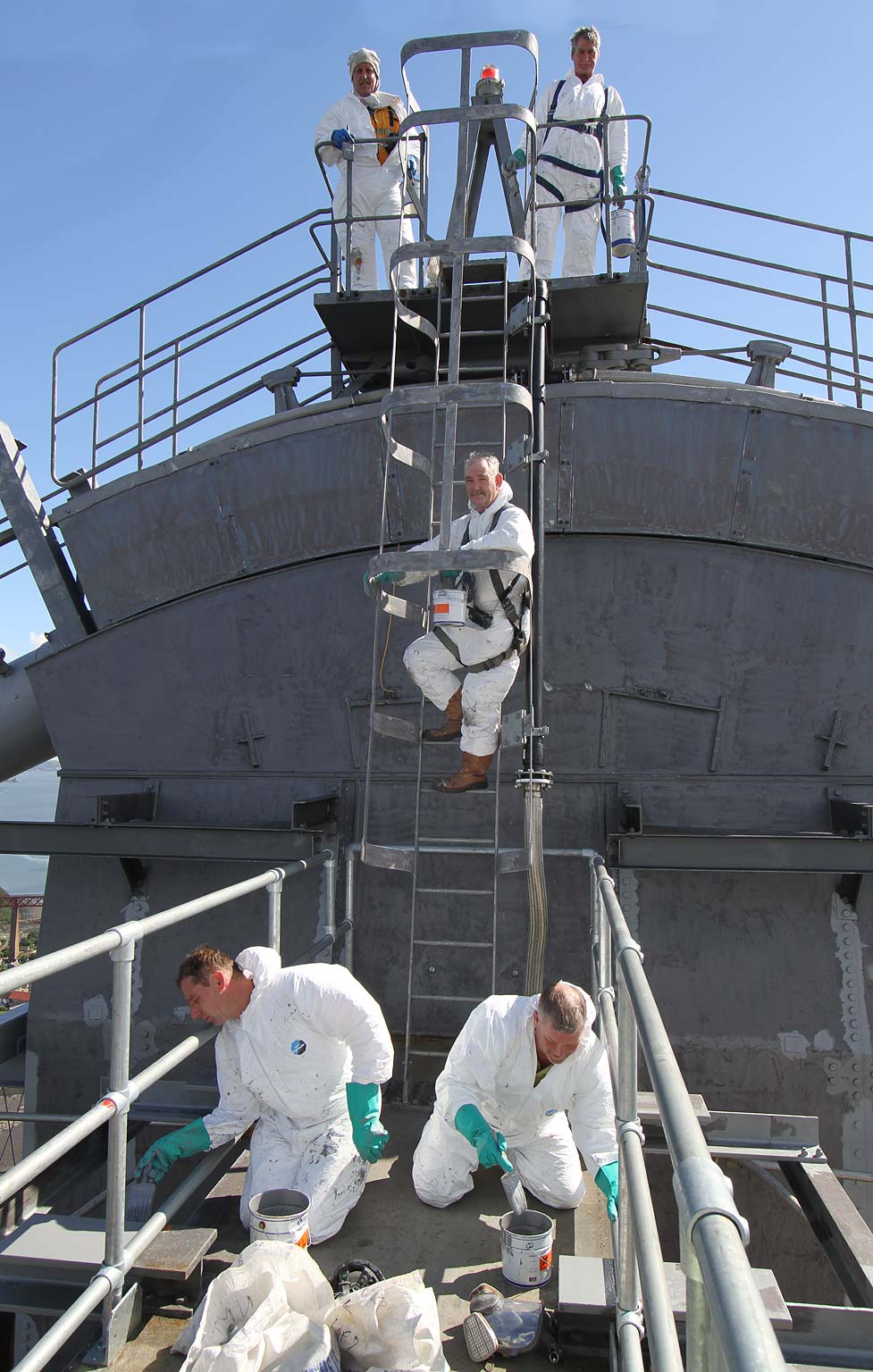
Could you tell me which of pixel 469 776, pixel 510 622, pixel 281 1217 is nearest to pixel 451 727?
pixel 469 776

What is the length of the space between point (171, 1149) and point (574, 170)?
7.02 m

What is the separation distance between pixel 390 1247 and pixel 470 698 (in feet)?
8.24

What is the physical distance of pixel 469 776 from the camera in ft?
17.3

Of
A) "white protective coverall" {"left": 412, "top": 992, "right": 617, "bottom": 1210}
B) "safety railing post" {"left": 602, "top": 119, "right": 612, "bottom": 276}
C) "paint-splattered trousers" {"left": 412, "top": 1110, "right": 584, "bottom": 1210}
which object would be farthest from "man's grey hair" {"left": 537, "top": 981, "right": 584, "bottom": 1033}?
"safety railing post" {"left": 602, "top": 119, "right": 612, "bottom": 276}

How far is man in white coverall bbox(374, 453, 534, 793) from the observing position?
4.95 m

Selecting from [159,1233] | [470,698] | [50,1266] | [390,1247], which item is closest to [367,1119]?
[390,1247]

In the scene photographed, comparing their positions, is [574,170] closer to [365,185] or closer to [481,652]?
[365,185]

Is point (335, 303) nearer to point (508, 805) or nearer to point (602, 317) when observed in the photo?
point (602, 317)

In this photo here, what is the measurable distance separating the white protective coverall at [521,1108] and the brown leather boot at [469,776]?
1.51 metres

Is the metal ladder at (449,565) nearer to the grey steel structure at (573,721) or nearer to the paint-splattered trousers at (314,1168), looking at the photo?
the grey steel structure at (573,721)

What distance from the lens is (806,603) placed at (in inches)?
232

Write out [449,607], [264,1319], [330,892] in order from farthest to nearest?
[330,892] → [449,607] → [264,1319]

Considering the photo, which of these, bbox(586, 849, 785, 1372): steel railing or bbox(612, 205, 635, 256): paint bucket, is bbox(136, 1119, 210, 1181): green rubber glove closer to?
bbox(586, 849, 785, 1372): steel railing

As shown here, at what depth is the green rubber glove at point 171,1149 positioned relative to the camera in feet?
12.7
